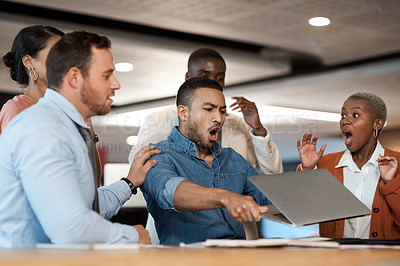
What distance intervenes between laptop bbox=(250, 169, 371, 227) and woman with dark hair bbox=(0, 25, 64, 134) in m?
1.01

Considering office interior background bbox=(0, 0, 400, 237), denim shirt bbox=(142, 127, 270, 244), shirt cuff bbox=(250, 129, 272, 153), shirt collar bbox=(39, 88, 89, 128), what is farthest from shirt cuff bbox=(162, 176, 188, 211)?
A: office interior background bbox=(0, 0, 400, 237)

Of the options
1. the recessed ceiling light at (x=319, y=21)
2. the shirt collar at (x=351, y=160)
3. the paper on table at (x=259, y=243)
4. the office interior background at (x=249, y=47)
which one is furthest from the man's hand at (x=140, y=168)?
the recessed ceiling light at (x=319, y=21)

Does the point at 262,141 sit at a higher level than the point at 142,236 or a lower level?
higher

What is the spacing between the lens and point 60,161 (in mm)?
1350

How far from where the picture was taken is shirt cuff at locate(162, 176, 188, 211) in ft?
6.06

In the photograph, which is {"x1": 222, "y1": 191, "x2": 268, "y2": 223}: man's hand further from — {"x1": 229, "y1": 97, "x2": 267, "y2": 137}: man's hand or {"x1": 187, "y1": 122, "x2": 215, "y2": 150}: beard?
{"x1": 229, "y1": 97, "x2": 267, "y2": 137}: man's hand

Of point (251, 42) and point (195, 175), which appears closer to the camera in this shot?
point (195, 175)

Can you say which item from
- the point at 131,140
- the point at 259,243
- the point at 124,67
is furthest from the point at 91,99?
the point at 131,140

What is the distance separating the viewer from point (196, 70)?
285 cm

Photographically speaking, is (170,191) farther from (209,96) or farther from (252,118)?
(252,118)

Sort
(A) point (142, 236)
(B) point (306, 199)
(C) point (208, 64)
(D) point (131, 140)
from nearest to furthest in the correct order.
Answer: (A) point (142, 236), (B) point (306, 199), (C) point (208, 64), (D) point (131, 140)

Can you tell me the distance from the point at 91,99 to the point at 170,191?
17.8 inches

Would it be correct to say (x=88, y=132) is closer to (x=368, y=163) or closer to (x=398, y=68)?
(x=368, y=163)

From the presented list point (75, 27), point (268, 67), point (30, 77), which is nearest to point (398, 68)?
point (268, 67)
